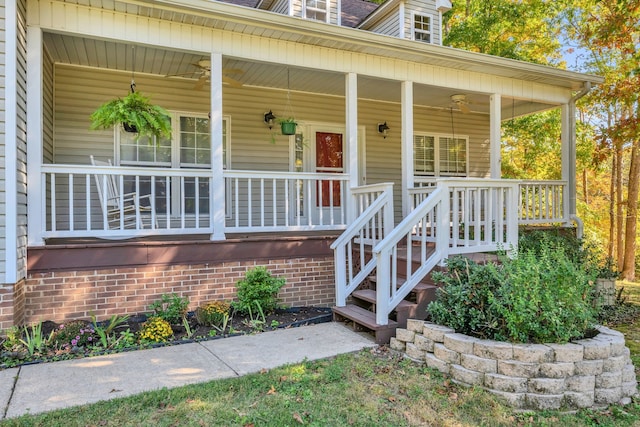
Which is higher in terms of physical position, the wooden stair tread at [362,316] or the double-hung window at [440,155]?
the double-hung window at [440,155]

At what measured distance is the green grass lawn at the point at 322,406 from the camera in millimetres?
2611

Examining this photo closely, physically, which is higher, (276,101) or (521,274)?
(276,101)

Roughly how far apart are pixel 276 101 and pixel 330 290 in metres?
3.74

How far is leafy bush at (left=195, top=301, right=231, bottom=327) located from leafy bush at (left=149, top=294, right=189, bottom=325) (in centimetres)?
17

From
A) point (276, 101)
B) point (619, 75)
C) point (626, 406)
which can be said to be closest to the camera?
A: point (626, 406)

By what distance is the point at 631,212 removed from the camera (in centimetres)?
1124

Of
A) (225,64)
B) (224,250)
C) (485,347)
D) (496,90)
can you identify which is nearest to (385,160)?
(496,90)

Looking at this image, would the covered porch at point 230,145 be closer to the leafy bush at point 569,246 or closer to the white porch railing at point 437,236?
the white porch railing at point 437,236

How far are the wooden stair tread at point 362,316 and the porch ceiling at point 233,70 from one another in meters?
3.30

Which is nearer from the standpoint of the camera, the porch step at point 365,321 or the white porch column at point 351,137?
the porch step at point 365,321

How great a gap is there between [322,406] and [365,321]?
59.8 inches

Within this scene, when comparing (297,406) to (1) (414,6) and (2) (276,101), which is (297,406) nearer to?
(2) (276,101)

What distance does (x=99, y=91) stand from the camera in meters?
6.39

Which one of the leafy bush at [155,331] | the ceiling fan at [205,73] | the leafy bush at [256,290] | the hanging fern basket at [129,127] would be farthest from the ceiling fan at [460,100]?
the leafy bush at [155,331]
